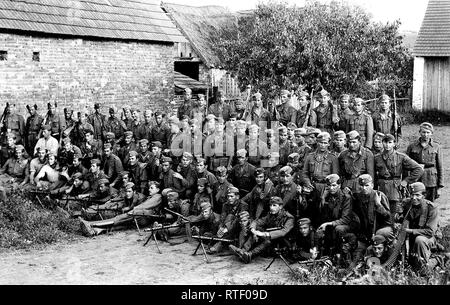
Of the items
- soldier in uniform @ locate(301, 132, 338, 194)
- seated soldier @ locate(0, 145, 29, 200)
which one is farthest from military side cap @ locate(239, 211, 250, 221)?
seated soldier @ locate(0, 145, 29, 200)

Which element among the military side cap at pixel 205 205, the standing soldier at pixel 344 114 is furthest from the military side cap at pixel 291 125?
the military side cap at pixel 205 205

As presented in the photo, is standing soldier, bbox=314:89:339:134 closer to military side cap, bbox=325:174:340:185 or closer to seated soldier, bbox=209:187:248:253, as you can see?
seated soldier, bbox=209:187:248:253

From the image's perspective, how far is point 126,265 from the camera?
8766 mm

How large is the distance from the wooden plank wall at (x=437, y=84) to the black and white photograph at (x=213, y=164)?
3.45 meters

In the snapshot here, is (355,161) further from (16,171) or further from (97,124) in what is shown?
(16,171)

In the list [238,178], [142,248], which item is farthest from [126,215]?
[238,178]

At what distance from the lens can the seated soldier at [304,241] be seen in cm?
847

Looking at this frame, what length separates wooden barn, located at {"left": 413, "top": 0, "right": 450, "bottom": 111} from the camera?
2414 cm

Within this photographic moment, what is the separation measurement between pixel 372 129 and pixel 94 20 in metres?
10.6

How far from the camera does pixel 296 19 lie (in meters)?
19.4

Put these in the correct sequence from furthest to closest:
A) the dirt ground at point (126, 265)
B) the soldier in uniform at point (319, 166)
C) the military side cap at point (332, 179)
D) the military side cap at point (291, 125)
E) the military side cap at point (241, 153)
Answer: the military side cap at point (291, 125) → the military side cap at point (241, 153) → the soldier in uniform at point (319, 166) → the military side cap at point (332, 179) → the dirt ground at point (126, 265)

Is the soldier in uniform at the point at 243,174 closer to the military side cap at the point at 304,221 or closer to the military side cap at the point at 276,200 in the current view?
the military side cap at the point at 276,200

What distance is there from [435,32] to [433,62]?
1.39 m

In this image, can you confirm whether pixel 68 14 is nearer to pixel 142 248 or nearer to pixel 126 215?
pixel 126 215
